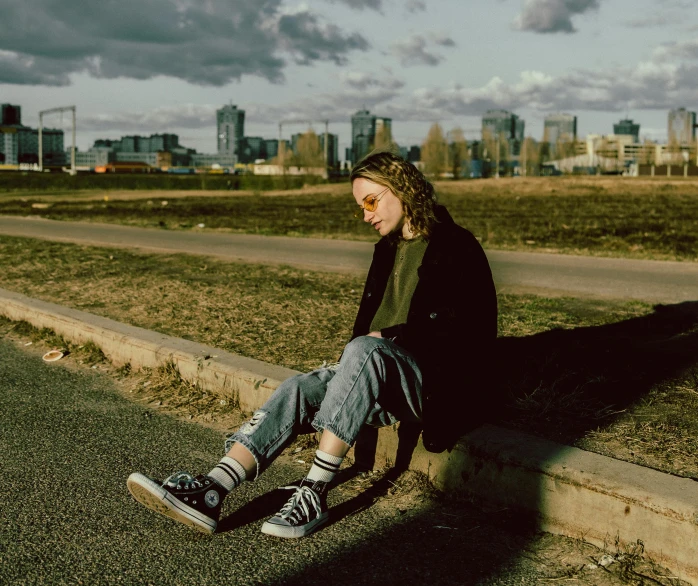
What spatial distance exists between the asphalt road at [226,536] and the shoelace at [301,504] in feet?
0.29

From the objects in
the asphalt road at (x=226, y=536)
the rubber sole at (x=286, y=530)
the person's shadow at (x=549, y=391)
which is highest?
the person's shadow at (x=549, y=391)

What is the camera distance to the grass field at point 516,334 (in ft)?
11.2

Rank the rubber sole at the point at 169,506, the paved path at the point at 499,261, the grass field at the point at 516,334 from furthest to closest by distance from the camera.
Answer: the paved path at the point at 499,261 → the grass field at the point at 516,334 → the rubber sole at the point at 169,506

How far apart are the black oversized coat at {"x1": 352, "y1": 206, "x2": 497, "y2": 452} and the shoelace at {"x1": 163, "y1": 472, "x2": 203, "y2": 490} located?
879mm

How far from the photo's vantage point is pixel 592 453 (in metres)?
2.95

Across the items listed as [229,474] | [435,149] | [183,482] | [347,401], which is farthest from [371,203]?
[435,149]

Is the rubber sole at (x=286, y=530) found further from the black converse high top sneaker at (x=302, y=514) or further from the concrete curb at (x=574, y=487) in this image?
the concrete curb at (x=574, y=487)

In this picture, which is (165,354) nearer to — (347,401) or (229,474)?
(229,474)

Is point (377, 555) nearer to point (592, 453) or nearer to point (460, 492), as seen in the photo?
point (460, 492)

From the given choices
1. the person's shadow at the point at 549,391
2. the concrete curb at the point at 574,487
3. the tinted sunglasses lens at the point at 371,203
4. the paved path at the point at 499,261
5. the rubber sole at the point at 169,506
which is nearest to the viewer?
the concrete curb at the point at 574,487

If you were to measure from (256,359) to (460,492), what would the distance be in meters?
1.83

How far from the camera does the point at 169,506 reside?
2.78 metres

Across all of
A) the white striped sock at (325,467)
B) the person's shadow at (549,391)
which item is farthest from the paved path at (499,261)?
the white striped sock at (325,467)

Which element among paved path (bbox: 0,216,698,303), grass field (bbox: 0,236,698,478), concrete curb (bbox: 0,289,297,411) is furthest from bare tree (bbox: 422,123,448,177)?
concrete curb (bbox: 0,289,297,411)
